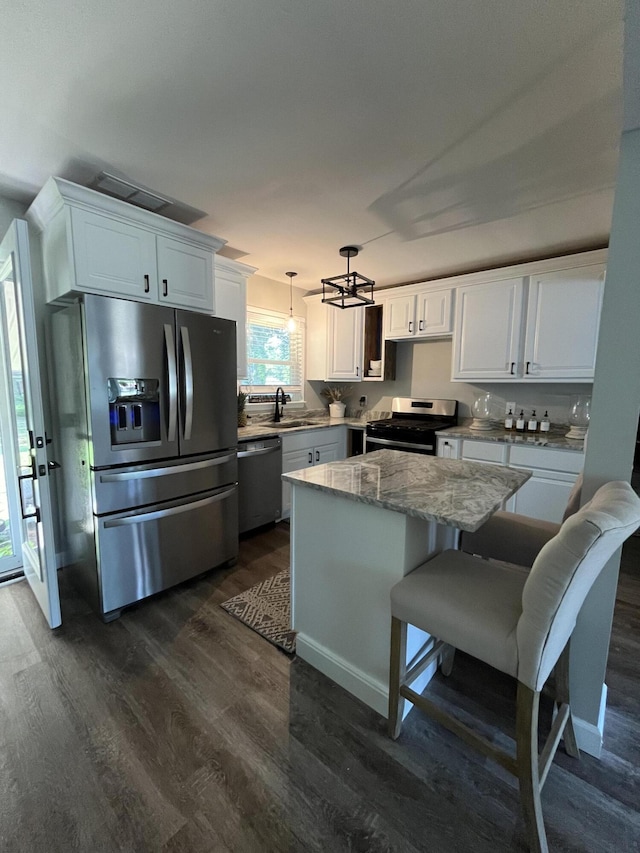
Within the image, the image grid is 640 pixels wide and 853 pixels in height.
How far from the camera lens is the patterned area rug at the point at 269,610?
2008mm

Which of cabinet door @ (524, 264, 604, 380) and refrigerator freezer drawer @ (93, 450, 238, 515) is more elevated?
cabinet door @ (524, 264, 604, 380)

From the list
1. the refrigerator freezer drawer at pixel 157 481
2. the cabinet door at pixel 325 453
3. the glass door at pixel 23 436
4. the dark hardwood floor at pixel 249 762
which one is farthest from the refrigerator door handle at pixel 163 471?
the cabinet door at pixel 325 453

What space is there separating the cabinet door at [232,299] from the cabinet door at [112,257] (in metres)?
0.76

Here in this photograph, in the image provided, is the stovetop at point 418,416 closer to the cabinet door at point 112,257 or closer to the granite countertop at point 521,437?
the granite countertop at point 521,437

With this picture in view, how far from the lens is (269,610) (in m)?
2.23

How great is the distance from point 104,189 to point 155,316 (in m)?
0.85

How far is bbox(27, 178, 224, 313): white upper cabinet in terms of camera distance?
1.93m

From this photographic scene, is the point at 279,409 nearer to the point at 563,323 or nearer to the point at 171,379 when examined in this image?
the point at 171,379

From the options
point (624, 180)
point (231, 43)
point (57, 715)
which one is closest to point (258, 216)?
point (231, 43)

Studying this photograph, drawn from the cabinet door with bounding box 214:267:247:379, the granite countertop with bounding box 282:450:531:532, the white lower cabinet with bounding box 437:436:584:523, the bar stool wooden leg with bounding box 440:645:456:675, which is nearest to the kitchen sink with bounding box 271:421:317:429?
the cabinet door with bounding box 214:267:247:379

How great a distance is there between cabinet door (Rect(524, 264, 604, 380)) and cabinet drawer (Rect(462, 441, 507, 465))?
0.70 m

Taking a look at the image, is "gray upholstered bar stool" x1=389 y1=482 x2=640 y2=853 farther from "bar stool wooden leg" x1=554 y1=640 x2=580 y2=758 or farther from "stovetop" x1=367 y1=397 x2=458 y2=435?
"stovetop" x1=367 y1=397 x2=458 y2=435

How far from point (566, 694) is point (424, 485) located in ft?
3.00

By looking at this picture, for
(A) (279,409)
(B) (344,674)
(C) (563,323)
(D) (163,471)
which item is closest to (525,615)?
(B) (344,674)
